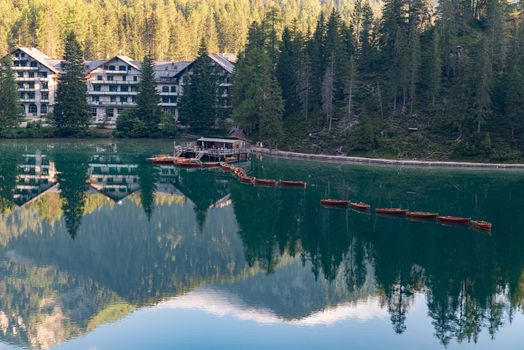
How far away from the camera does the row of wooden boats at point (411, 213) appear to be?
195 feet

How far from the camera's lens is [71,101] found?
4830 inches

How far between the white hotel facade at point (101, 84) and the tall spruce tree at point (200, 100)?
955 cm

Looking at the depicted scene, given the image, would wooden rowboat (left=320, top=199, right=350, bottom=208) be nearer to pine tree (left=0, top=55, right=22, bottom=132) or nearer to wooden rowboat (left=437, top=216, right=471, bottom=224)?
wooden rowboat (left=437, top=216, right=471, bottom=224)

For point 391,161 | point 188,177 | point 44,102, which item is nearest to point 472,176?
point 391,161

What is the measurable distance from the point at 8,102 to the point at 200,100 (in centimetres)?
→ 3582

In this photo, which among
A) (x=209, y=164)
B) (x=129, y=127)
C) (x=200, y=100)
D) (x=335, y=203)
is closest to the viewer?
(x=335, y=203)

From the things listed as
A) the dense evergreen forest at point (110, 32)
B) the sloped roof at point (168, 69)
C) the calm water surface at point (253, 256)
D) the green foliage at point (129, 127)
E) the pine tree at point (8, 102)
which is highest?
the dense evergreen forest at point (110, 32)

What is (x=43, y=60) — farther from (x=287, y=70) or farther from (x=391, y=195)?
(x=391, y=195)

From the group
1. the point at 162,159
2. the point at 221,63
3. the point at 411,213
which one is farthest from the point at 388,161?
the point at 221,63

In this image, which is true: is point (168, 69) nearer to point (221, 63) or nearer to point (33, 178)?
point (221, 63)

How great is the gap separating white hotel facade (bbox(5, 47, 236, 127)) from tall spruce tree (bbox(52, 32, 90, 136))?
1061cm

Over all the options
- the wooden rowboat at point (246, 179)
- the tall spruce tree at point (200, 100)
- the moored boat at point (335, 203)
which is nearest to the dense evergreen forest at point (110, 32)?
the tall spruce tree at point (200, 100)

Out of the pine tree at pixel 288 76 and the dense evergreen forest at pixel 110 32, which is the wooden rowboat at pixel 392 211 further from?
the dense evergreen forest at pixel 110 32

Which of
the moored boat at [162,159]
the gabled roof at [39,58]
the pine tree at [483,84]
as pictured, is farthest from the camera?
the gabled roof at [39,58]
